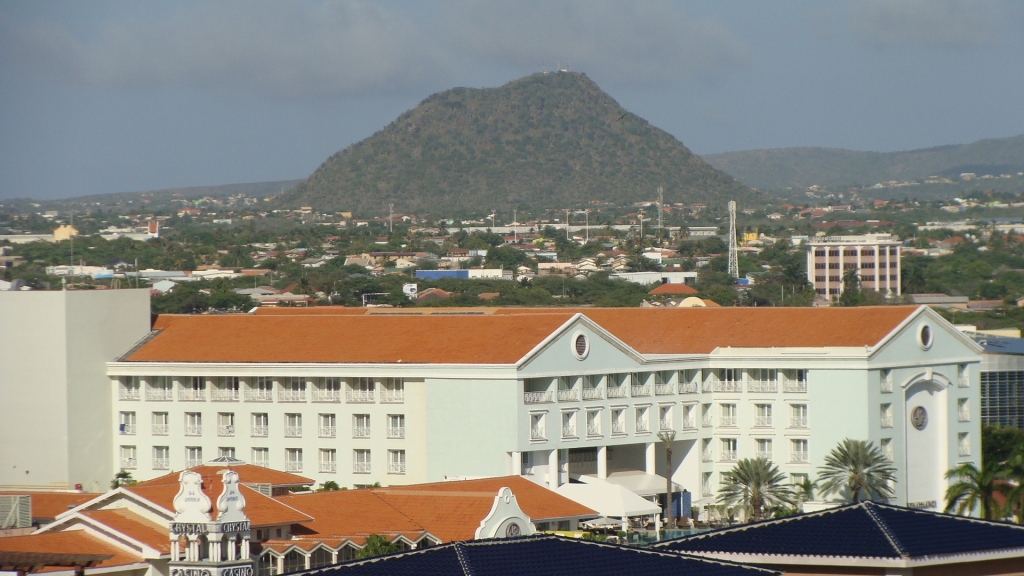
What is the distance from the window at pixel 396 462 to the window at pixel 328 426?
2586 millimetres

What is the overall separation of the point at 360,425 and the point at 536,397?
7283 millimetres

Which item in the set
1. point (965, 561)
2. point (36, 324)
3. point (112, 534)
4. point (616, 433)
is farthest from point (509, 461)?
point (965, 561)

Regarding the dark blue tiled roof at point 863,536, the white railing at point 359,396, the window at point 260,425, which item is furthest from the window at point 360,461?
A: the dark blue tiled roof at point 863,536

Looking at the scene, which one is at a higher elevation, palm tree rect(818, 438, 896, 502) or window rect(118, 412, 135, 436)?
window rect(118, 412, 135, 436)

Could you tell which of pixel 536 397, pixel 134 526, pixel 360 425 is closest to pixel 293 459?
pixel 360 425

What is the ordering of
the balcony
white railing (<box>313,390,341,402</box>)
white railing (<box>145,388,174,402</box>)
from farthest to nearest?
white railing (<box>145,388,174,402</box>) < the balcony < white railing (<box>313,390,341,402</box>)

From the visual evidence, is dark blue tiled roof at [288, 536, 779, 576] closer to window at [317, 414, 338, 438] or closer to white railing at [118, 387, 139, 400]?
window at [317, 414, 338, 438]

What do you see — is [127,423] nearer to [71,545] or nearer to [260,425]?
[260,425]

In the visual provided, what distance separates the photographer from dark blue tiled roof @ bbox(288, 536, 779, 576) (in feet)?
84.4

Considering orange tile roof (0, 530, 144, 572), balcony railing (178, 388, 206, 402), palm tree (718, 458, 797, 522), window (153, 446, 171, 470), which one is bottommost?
palm tree (718, 458, 797, 522)

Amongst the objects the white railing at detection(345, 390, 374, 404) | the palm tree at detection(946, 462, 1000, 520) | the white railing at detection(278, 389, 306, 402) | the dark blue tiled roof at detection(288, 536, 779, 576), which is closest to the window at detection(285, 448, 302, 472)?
the white railing at detection(278, 389, 306, 402)

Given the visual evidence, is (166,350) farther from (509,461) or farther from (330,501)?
(330,501)

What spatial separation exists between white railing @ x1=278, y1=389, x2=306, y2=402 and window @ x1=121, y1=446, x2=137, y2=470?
267 inches

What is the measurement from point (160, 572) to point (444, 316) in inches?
1193
